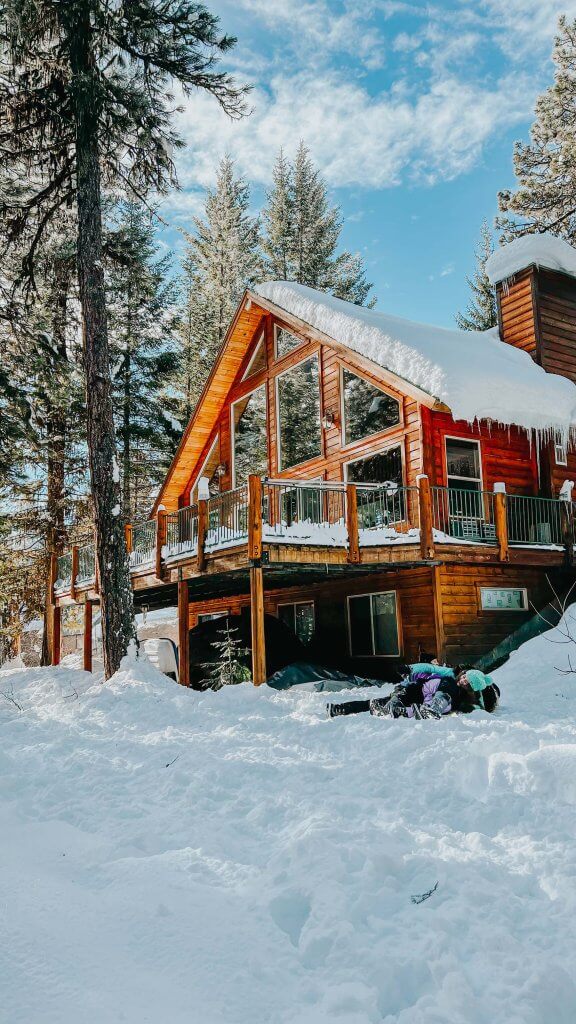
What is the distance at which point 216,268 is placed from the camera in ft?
101

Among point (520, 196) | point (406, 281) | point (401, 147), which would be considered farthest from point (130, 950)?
point (406, 281)

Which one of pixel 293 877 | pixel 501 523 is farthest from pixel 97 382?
pixel 293 877

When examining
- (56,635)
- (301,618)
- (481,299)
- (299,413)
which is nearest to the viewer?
(301,618)

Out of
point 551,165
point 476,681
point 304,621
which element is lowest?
point 476,681

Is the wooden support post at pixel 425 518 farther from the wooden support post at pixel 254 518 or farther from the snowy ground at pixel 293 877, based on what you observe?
the snowy ground at pixel 293 877

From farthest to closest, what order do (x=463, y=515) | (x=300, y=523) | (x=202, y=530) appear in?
(x=463, y=515)
(x=202, y=530)
(x=300, y=523)

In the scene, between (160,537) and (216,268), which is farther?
(216,268)

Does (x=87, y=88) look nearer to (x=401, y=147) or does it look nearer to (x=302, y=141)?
(x=401, y=147)

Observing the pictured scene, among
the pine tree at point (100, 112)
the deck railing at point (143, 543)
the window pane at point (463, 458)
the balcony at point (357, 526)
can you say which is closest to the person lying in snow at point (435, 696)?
the balcony at point (357, 526)

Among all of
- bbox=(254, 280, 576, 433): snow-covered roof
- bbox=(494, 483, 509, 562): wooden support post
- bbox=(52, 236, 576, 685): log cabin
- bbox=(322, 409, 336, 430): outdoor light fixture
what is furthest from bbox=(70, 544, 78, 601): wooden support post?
bbox=(494, 483, 509, 562): wooden support post

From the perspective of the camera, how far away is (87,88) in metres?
11.1

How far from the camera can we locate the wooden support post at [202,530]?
12.2 m

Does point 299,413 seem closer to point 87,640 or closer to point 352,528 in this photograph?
point 352,528

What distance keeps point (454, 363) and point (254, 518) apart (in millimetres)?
4976
